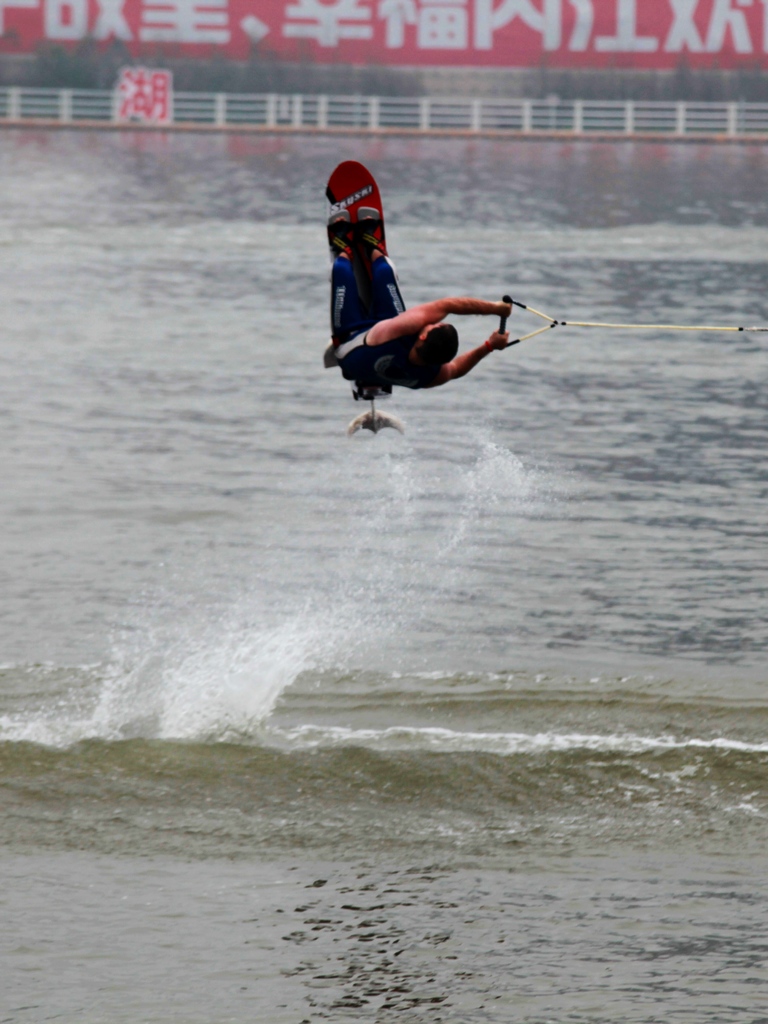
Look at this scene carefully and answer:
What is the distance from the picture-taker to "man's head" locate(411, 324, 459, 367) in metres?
11.8

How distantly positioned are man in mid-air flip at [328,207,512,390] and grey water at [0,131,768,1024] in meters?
2.96

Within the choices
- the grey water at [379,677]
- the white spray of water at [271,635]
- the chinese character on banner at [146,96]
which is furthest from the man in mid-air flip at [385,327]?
the chinese character on banner at [146,96]

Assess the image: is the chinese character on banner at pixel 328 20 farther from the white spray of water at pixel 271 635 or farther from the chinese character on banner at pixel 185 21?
the white spray of water at pixel 271 635

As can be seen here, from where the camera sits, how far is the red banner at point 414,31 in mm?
66875

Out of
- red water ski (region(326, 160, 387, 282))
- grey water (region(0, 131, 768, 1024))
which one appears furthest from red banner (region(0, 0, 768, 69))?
red water ski (region(326, 160, 387, 282))

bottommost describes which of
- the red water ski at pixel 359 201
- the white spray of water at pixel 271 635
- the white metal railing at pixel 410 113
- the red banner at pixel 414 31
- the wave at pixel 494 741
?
the wave at pixel 494 741

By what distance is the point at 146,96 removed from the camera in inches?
2655

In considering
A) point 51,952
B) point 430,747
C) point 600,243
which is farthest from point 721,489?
point 600,243

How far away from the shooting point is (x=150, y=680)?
48.6 feet

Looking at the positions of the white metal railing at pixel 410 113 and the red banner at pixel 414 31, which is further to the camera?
the red banner at pixel 414 31

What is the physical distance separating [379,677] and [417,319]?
409cm

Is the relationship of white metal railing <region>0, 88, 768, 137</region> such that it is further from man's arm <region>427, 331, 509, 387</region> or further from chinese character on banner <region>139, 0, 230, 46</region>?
man's arm <region>427, 331, 509, 387</region>

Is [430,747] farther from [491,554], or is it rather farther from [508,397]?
[508,397]

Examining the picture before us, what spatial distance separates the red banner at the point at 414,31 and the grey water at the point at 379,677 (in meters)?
36.6
